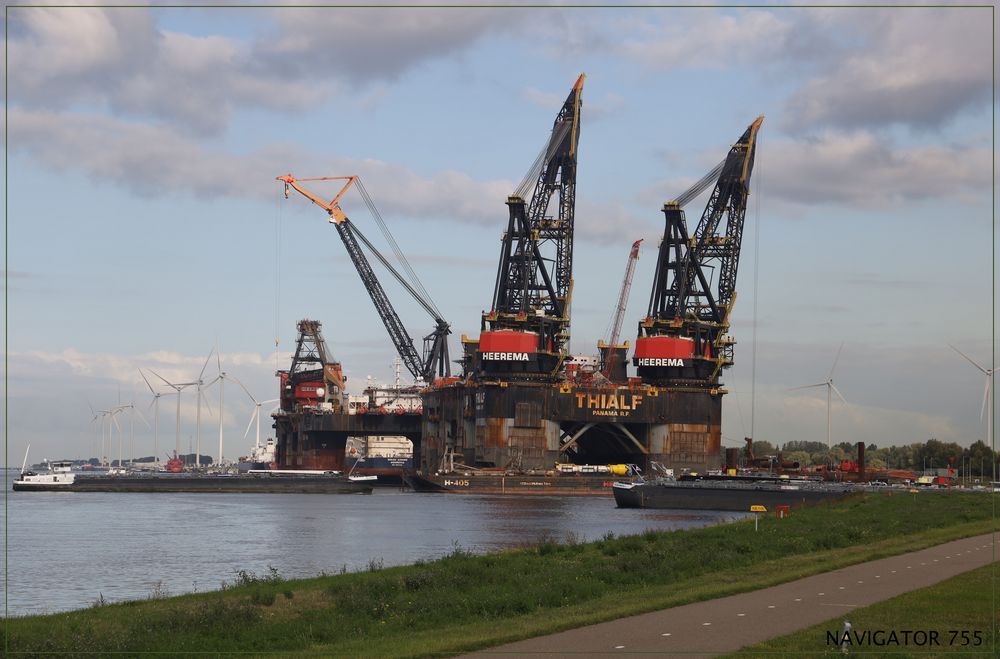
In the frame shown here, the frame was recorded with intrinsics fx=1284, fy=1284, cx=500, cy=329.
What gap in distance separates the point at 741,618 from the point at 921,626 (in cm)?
428

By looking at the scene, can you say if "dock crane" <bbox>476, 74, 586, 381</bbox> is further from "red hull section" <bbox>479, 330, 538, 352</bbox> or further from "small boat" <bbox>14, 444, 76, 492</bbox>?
"small boat" <bbox>14, 444, 76, 492</bbox>

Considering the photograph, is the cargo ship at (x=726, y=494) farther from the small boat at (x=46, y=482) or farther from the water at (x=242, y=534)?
the small boat at (x=46, y=482)

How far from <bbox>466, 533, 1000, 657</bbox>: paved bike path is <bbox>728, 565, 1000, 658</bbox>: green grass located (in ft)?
2.14

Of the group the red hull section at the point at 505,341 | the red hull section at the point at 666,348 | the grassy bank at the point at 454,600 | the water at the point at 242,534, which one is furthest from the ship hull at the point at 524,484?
the grassy bank at the point at 454,600

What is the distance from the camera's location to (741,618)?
3091 centimetres

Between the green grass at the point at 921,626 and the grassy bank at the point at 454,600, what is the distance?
5641 millimetres

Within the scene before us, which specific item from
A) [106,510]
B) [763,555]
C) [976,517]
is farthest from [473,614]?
[106,510]

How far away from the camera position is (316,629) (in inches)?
1336

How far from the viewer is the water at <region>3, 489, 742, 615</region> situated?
2341 inches

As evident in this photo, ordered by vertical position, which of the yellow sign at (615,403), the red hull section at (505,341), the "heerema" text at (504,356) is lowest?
the yellow sign at (615,403)

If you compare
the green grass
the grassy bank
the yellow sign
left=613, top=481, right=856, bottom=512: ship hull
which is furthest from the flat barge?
the green grass

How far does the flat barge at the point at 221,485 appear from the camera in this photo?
174750 mm

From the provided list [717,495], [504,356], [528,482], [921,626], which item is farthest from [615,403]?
[921,626]

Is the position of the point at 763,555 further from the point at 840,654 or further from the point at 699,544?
the point at 840,654
